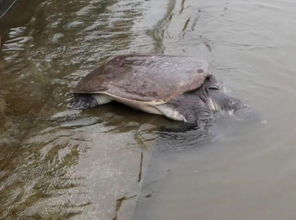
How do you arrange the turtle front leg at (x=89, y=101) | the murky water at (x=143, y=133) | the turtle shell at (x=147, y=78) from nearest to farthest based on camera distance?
the murky water at (x=143, y=133) < the turtle shell at (x=147, y=78) < the turtle front leg at (x=89, y=101)

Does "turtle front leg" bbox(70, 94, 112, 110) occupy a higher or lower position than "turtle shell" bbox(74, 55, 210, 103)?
lower

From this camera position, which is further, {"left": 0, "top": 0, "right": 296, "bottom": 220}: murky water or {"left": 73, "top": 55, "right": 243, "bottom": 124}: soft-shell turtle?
{"left": 73, "top": 55, "right": 243, "bottom": 124}: soft-shell turtle

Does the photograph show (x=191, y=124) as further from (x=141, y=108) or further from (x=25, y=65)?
(x=25, y=65)

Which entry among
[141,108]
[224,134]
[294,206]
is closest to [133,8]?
[141,108]

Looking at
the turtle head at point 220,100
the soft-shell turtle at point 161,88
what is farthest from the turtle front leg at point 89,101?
the turtle head at point 220,100

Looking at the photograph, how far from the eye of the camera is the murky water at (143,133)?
11.4 ft

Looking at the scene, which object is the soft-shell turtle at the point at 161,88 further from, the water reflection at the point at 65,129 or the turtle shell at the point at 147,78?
the water reflection at the point at 65,129

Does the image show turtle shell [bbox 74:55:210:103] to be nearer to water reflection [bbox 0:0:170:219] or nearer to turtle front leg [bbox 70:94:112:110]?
turtle front leg [bbox 70:94:112:110]

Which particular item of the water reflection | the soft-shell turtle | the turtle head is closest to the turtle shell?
the soft-shell turtle

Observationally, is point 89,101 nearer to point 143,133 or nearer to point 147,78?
point 147,78

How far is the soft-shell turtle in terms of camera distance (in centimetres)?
449

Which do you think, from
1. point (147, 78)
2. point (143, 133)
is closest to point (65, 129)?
point (143, 133)

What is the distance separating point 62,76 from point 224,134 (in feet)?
7.27

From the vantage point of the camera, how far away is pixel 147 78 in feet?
15.0
